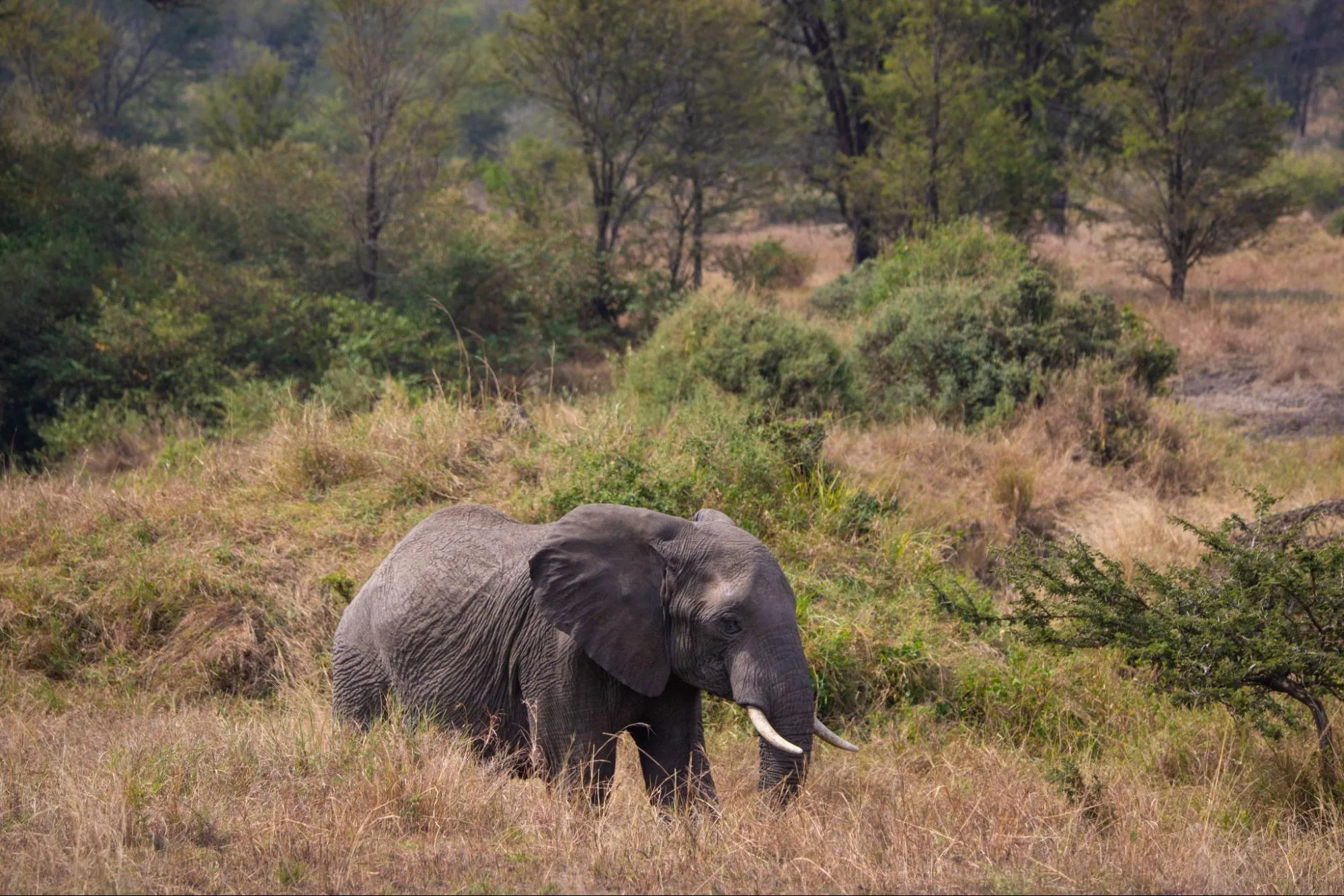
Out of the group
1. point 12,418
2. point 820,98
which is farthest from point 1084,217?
point 12,418

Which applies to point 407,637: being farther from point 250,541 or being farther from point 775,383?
point 775,383

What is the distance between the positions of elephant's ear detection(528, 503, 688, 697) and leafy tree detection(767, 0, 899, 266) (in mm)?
20779

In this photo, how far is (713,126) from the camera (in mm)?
22219

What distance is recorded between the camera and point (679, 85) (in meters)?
21.6

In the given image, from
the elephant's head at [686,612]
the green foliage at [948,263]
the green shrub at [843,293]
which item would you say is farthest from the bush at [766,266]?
the elephant's head at [686,612]

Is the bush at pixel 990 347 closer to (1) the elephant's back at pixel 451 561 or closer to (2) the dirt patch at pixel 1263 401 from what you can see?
(2) the dirt patch at pixel 1263 401

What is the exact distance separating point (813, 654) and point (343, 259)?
13032 mm

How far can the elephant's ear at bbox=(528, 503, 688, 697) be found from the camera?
4.41m

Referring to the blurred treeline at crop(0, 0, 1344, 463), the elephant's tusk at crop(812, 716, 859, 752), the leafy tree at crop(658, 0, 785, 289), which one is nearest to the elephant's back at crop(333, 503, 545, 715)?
the elephant's tusk at crop(812, 716, 859, 752)

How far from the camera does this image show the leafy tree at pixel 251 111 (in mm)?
28594

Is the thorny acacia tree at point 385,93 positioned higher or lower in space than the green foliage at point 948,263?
higher

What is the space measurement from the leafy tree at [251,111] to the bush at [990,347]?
18699 mm

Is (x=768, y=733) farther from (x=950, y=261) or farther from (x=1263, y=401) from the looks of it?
(x=1263, y=401)

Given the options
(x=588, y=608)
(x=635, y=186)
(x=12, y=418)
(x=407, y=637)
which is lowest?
(x=12, y=418)
